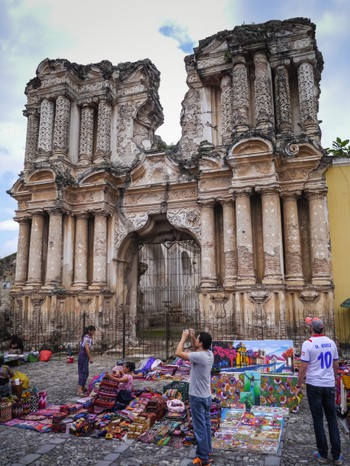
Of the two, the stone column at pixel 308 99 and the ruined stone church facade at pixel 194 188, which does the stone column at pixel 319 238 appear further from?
the stone column at pixel 308 99

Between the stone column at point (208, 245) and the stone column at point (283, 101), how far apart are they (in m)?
3.11

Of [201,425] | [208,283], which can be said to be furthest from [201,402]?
[208,283]

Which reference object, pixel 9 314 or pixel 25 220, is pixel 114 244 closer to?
pixel 25 220

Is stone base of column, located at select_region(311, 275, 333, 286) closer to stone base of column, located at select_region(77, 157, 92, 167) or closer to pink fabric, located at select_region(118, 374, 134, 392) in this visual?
pink fabric, located at select_region(118, 374, 134, 392)

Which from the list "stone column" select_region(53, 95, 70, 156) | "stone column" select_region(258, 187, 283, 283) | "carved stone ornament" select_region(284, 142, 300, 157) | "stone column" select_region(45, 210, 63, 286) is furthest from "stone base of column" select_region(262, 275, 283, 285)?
"stone column" select_region(53, 95, 70, 156)

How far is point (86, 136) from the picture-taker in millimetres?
13758

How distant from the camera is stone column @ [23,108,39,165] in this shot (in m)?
14.3

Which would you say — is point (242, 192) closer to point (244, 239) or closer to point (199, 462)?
point (244, 239)

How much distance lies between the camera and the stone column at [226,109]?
12117 mm

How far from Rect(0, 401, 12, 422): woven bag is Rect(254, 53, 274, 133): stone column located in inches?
358

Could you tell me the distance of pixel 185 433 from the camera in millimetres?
4887

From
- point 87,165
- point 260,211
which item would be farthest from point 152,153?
point 260,211

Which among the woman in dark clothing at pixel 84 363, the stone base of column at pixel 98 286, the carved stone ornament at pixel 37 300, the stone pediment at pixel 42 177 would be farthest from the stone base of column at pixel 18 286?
the woman in dark clothing at pixel 84 363

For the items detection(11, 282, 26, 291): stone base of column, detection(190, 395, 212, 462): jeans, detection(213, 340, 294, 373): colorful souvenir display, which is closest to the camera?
detection(190, 395, 212, 462): jeans
